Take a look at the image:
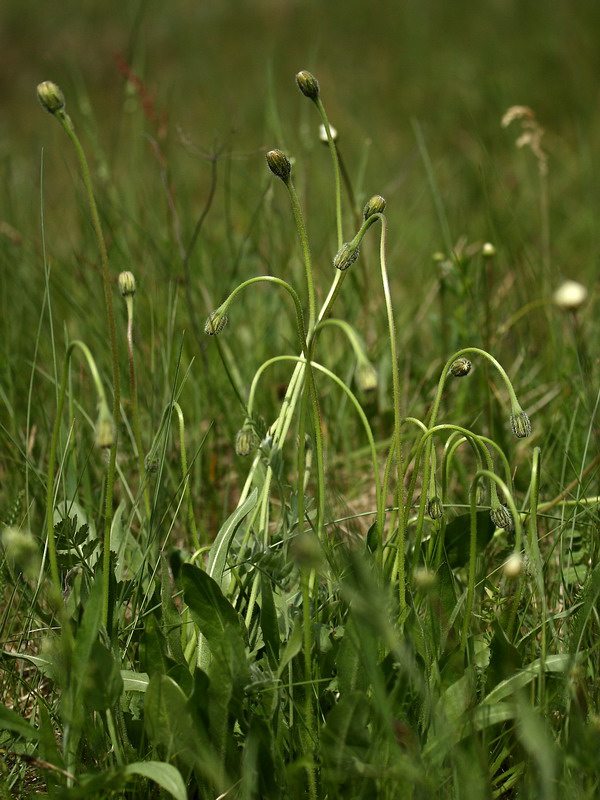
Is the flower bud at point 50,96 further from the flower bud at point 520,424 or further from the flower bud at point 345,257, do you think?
the flower bud at point 520,424

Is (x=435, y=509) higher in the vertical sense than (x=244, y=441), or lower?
lower

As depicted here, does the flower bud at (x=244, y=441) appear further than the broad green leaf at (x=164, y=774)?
Yes

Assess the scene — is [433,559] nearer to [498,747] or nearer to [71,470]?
[498,747]

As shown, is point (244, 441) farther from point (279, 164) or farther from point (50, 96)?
point (50, 96)

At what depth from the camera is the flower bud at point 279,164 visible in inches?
43.9

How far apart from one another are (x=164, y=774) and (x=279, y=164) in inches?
32.0

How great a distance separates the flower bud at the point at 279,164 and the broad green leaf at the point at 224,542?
0.51 meters

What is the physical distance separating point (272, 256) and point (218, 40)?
8822mm

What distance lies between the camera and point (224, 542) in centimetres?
132

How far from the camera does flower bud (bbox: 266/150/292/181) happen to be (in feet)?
3.66

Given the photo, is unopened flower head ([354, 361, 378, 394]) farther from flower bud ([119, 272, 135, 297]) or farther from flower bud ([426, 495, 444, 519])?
flower bud ([119, 272, 135, 297])

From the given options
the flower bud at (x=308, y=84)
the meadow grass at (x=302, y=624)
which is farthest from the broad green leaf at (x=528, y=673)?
the flower bud at (x=308, y=84)

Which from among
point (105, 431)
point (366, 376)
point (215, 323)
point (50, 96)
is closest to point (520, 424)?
point (366, 376)

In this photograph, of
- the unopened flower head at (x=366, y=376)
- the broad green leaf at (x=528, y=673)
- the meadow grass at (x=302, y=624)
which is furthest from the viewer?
the broad green leaf at (x=528, y=673)
